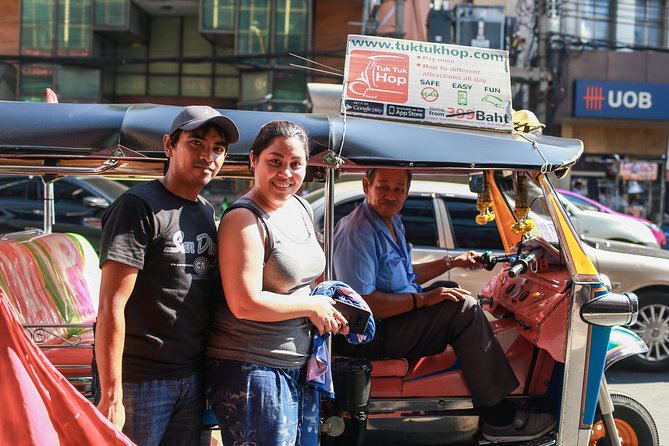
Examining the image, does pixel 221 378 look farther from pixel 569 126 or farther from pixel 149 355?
pixel 569 126

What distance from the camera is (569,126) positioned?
1755cm

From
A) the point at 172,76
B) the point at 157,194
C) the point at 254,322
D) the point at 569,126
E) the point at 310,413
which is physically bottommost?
the point at 310,413

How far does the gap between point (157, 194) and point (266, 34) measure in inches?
754

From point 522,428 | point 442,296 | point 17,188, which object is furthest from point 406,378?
point 17,188

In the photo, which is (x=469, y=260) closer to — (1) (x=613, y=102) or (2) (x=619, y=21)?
(1) (x=613, y=102)

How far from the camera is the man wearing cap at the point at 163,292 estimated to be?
2238 millimetres

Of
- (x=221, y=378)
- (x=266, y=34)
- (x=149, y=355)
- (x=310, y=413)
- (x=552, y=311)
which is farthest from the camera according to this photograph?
(x=266, y=34)

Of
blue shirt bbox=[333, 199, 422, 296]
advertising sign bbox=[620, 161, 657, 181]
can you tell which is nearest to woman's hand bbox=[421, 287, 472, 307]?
blue shirt bbox=[333, 199, 422, 296]

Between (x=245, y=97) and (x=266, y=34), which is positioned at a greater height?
(x=266, y=34)

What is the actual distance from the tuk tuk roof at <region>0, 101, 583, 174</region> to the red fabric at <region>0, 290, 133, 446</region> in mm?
750

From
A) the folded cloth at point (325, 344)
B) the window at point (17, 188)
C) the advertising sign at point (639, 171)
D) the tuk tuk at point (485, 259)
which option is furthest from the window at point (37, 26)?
the folded cloth at point (325, 344)

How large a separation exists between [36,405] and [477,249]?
4656 mm

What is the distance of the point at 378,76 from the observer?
10.8ft

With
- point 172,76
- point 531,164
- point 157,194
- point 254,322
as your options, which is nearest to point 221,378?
point 254,322
